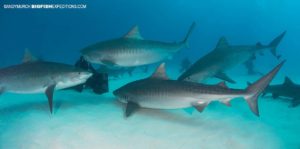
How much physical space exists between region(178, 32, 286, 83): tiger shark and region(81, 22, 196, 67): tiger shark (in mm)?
1445

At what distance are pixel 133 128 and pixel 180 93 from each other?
1.39 metres

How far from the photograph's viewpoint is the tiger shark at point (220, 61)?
9.11 m

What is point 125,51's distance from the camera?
9195 mm

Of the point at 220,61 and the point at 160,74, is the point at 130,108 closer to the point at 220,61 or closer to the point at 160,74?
the point at 160,74

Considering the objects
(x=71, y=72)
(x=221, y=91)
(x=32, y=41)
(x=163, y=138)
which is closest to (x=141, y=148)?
(x=163, y=138)

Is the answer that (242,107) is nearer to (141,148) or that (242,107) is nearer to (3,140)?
(141,148)

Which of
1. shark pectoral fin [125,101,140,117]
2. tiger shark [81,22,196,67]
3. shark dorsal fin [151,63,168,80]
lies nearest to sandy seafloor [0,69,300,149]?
shark pectoral fin [125,101,140,117]

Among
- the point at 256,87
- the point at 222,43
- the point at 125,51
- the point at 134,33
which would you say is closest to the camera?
the point at 256,87

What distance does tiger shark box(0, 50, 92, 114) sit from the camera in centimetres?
675

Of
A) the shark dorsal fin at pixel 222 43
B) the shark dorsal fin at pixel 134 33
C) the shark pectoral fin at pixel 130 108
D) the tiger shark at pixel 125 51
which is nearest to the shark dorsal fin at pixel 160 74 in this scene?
the shark pectoral fin at pixel 130 108

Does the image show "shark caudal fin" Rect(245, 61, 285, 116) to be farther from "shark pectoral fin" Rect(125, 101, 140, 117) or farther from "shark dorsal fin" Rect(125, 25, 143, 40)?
"shark dorsal fin" Rect(125, 25, 143, 40)

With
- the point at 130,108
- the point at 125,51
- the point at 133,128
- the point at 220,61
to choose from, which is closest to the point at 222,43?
the point at 220,61

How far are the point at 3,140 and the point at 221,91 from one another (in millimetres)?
4738

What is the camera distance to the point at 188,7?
374ft
